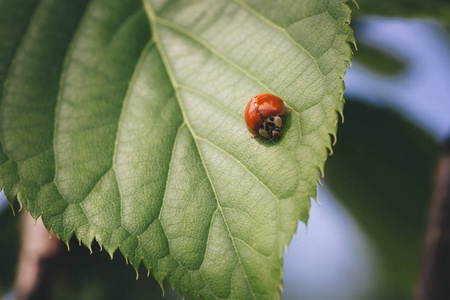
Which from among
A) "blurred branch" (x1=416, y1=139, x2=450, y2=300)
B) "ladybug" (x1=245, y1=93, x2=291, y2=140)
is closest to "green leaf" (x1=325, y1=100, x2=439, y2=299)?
"blurred branch" (x1=416, y1=139, x2=450, y2=300)

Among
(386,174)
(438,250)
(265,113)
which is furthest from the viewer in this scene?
(386,174)

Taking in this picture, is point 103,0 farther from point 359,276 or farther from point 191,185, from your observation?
point 359,276

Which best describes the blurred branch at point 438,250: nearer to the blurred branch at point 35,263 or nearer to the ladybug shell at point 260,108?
the ladybug shell at point 260,108

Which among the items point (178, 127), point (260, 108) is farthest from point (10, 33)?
point (260, 108)

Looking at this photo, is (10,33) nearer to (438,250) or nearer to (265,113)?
(265,113)

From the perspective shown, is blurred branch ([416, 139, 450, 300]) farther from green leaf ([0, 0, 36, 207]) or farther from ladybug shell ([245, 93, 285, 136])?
green leaf ([0, 0, 36, 207])

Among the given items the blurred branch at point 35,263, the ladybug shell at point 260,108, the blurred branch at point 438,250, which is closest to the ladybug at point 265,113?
the ladybug shell at point 260,108

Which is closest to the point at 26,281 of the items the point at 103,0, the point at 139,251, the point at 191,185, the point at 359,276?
the point at 139,251
